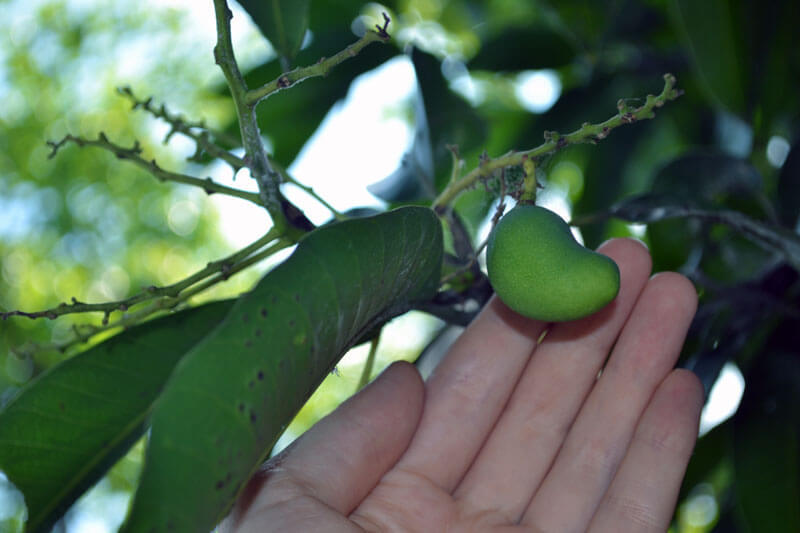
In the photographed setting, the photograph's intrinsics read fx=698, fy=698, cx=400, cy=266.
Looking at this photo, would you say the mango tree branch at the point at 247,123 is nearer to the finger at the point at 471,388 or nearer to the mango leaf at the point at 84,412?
the mango leaf at the point at 84,412

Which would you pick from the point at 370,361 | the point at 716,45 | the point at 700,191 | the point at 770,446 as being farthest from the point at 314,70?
the point at 770,446

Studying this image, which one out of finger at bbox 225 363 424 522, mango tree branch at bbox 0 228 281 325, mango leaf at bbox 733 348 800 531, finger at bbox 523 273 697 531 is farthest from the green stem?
mango leaf at bbox 733 348 800 531

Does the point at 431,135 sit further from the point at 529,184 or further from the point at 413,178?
the point at 529,184

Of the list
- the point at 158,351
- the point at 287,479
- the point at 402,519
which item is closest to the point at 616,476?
the point at 402,519

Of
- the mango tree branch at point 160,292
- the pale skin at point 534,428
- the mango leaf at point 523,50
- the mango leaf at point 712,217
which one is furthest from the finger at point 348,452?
the mango leaf at point 523,50

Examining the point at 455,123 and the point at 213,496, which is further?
the point at 455,123

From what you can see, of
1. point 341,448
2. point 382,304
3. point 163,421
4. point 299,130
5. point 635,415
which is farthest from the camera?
point 299,130

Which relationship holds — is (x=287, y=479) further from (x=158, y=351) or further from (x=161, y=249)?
(x=161, y=249)
